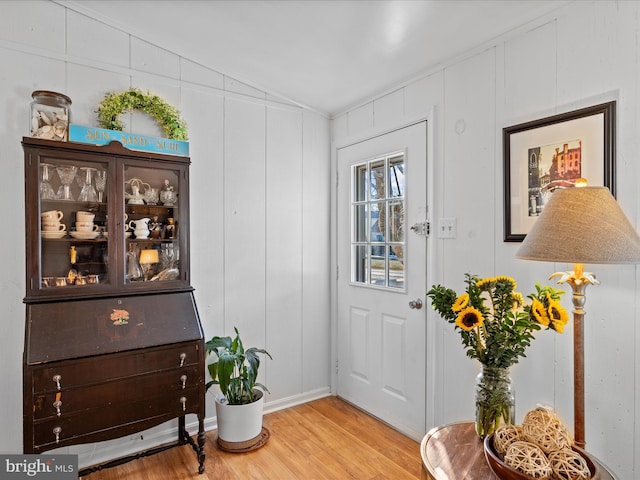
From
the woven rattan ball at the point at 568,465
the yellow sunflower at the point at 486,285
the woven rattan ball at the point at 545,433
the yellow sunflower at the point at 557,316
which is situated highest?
the yellow sunflower at the point at 486,285

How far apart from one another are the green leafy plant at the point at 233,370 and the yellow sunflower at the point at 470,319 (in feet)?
4.61

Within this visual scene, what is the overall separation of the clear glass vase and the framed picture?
80cm

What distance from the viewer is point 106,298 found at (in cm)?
202

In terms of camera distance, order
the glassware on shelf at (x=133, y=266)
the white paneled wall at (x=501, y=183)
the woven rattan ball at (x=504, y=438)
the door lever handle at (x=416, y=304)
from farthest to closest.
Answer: the door lever handle at (x=416, y=304)
the glassware on shelf at (x=133, y=266)
the white paneled wall at (x=501, y=183)
the woven rattan ball at (x=504, y=438)

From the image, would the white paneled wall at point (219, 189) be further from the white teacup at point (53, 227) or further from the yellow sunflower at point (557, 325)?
the yellow sunflower at point (557, 325)

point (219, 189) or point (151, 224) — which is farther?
point (219, 189)

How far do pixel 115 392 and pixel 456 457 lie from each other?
156cm

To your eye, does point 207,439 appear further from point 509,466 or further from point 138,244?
point 509,466

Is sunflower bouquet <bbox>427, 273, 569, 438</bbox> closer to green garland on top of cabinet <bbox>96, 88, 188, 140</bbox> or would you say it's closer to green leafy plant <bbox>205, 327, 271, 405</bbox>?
green leafy plant <bbox>205, 327, 271, 405</bbox>

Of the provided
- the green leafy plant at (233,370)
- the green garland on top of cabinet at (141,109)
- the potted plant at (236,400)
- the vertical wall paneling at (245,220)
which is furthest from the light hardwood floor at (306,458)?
the green garland on top of cabinet at (141,109)

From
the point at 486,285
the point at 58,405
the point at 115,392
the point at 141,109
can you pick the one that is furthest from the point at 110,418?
the point at 486,285

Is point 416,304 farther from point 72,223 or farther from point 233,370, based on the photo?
point 72,223

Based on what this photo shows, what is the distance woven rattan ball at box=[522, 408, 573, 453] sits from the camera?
1112 mm

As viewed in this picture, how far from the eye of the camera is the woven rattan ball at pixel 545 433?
1.11 m
